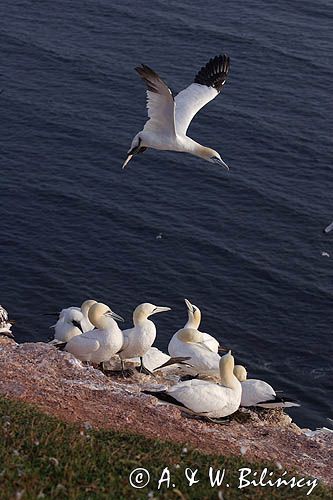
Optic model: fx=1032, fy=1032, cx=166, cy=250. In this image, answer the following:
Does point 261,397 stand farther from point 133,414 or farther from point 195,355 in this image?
point 133,414

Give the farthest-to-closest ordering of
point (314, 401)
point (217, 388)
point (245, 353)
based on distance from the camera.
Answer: point (245, 353) < point (314, 401) < point (217, 388)

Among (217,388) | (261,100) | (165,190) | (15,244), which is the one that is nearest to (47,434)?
(217,388)

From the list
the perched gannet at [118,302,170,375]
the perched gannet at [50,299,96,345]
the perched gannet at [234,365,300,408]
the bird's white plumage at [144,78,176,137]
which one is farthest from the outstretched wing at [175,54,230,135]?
the perched gannet at [234,365,300,408]

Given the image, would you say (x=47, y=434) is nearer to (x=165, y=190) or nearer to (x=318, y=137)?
(x=165, y=190)

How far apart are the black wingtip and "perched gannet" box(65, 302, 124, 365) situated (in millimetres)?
9553

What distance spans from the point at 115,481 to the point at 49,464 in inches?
33.0

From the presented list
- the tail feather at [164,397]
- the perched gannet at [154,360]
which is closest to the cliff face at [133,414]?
the tail feather at [164,397]

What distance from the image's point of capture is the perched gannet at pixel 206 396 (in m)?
19.3

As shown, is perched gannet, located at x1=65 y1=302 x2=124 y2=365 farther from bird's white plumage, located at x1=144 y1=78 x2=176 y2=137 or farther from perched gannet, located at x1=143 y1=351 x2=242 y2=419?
bird's white plumage, located at x1=144 y1=78 x2=176 y2=137

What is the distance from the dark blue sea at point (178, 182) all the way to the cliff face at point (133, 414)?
54.1 ft

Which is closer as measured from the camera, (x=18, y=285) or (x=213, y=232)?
(x=18, y=285)

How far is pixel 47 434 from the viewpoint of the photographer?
13469 mm

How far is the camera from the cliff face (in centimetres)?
1775

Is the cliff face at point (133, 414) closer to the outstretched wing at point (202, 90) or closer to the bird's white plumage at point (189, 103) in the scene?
the bird's white plumage at point (189, 103)
